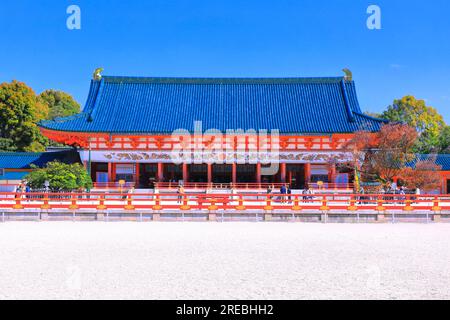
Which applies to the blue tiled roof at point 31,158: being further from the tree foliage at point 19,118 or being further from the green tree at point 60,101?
the green tree at point 60,101

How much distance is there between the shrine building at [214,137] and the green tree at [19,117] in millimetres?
13861

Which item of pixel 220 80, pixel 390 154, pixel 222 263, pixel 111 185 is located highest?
pixel 220 80

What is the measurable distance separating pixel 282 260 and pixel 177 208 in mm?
11327

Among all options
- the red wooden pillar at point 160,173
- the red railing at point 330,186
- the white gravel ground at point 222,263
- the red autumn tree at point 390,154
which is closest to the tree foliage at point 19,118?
the red wooden pillar at point 160,173

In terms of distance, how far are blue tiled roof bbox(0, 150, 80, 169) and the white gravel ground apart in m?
20.2

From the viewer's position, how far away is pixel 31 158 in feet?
124

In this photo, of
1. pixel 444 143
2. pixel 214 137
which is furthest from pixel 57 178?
pixel 444 143

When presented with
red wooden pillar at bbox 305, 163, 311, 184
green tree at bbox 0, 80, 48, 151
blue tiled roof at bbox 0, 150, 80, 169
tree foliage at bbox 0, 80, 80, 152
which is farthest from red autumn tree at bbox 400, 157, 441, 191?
green tree at bbox 0, 80, 48, 151

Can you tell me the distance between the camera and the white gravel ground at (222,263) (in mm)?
8578

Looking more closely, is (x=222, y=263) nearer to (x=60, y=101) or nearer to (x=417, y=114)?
(x=417, y=114)

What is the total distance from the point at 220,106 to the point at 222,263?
28778mm

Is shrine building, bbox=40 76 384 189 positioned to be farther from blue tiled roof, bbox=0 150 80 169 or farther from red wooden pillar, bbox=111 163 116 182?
blue tiled roof, bbox=0 150 80 169

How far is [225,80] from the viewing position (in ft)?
139

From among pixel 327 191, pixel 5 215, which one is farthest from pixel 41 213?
pixel 327 191
